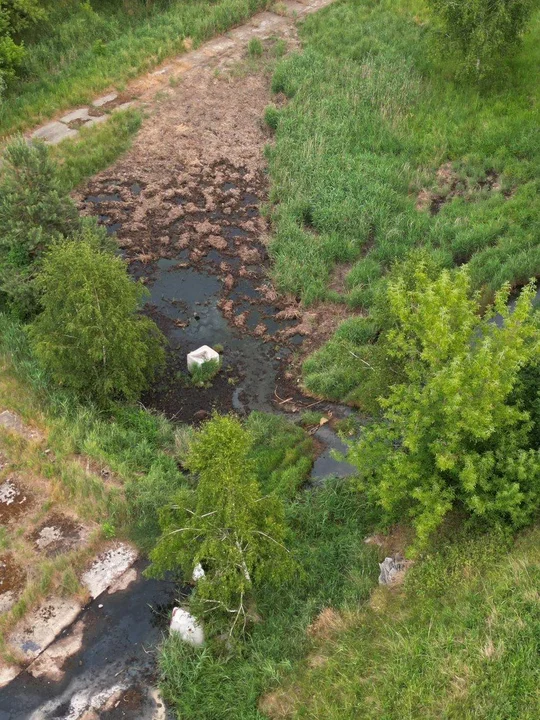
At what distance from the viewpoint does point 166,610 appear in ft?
28.5

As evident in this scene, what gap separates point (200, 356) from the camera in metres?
12.5

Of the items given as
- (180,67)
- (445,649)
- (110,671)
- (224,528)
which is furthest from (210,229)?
(445,649)

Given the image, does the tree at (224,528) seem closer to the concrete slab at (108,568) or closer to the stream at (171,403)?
the stream at (171,403)

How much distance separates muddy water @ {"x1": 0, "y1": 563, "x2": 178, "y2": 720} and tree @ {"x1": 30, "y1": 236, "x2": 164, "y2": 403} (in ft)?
12.0

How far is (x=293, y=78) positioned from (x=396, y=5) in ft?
21.4

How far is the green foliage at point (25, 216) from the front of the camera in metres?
12.1

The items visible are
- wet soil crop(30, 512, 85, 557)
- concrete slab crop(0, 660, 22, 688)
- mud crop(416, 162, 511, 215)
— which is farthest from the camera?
mud crop(416, 162, 511, 215)

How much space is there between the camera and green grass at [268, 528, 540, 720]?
6.39m

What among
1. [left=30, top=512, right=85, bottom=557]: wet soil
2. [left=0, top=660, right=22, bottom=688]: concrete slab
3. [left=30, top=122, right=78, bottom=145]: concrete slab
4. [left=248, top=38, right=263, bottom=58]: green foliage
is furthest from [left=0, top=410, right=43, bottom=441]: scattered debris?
[left=248, top=38, right=263, bottom=58]: green foliage

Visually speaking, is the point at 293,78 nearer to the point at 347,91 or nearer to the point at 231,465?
the point at 347,91

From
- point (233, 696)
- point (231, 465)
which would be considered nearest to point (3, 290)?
point (231, 465)

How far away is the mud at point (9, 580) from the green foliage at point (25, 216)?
16.8 feet

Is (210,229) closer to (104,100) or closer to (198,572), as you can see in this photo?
(104,100)

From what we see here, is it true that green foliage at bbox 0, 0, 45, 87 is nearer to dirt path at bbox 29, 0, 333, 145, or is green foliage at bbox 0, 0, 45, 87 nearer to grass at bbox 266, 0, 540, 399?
dirt path at bbox 29, 0, 333, 145
